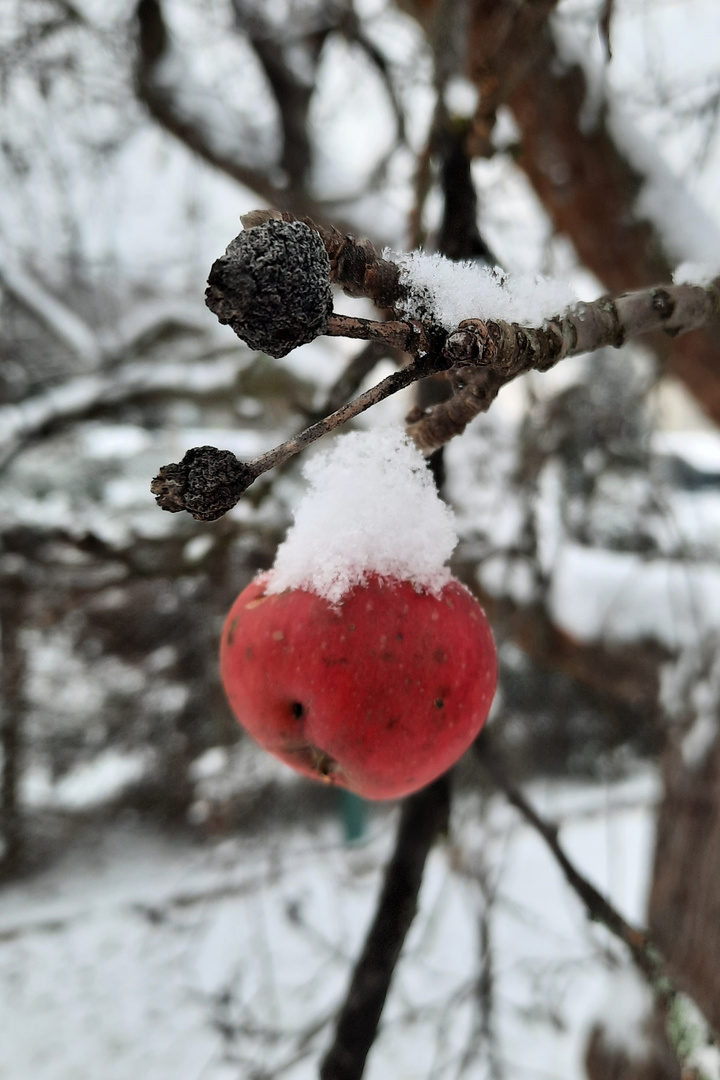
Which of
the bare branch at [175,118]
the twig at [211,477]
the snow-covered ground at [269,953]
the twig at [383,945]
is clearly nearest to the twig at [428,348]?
the twig at [211,477]

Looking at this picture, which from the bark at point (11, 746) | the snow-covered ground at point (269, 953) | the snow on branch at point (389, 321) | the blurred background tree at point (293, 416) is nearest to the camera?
the snow on branch at point (389, 321)

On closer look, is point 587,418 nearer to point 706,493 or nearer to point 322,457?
point 706,493

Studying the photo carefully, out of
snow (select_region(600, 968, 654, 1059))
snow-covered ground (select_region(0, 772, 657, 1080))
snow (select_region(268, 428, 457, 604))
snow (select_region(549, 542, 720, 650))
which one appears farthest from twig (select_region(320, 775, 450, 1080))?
snow (select_region(549, 542, 720, 650))

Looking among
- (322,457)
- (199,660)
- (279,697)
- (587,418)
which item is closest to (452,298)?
(322,457)

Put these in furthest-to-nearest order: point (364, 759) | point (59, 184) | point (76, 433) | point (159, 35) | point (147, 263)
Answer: point (147, 263) < point (76, 433) < point (59, 184) < point (159, 35) < point (364, 759)

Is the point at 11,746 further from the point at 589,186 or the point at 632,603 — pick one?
the point at 589,186

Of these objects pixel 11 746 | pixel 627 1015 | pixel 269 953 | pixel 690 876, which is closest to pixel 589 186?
pixel 690 876

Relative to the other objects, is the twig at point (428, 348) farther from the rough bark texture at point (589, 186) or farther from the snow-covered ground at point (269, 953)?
the snow-covered ground at point (269, 953)
